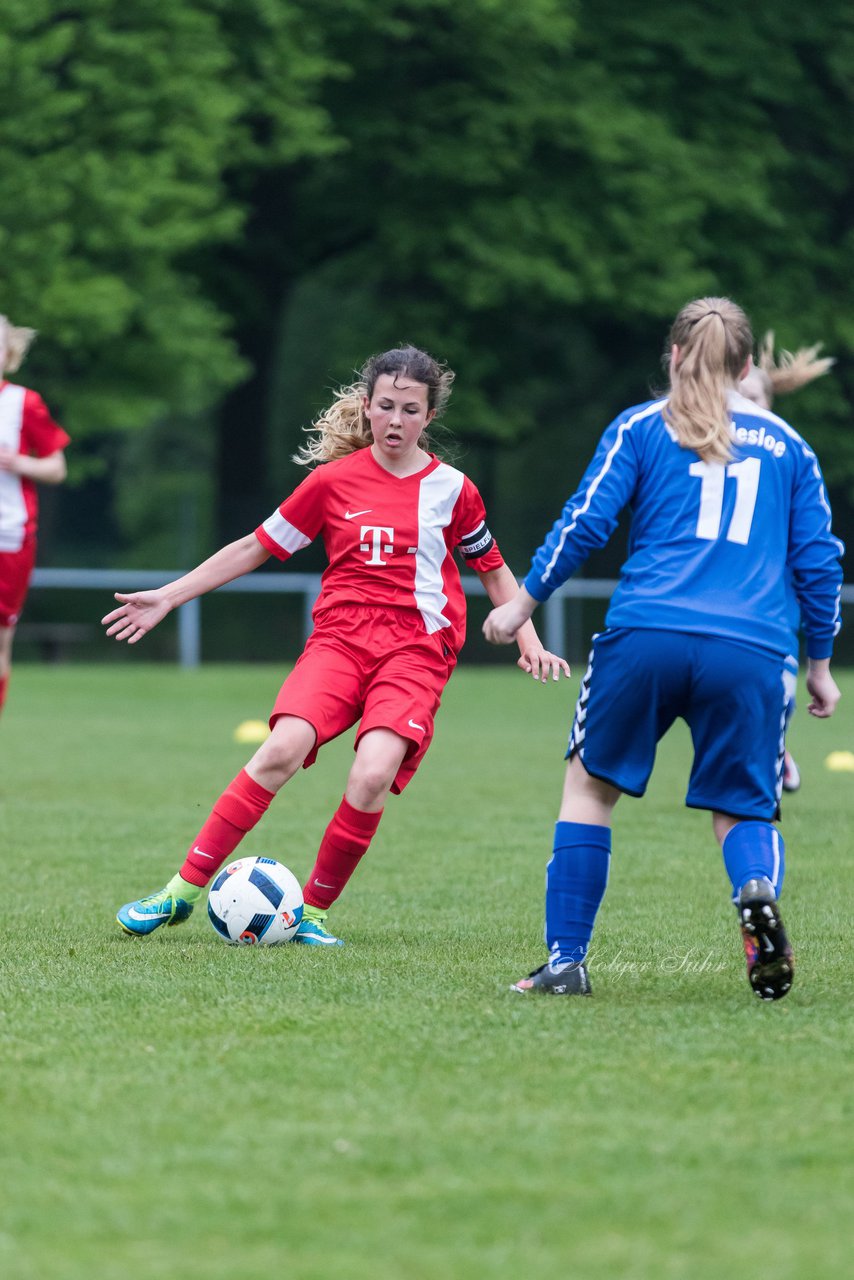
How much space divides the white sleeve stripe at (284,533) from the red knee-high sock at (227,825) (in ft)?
2.33

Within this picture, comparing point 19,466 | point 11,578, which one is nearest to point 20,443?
point 19,466

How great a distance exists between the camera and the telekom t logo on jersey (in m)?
5.90

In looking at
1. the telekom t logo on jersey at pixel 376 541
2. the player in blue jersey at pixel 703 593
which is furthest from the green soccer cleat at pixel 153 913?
the player in blue jersey at pixel 703 593

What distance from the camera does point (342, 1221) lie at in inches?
116

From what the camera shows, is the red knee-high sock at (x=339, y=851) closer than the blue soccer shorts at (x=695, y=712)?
No

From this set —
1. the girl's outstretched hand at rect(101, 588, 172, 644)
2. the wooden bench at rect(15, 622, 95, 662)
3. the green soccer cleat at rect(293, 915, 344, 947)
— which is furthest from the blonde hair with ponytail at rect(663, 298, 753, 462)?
the wooden bench at rect(15, 622, 95, 662)

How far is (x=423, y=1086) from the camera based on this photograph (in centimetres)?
378

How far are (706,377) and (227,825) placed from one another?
2.04m

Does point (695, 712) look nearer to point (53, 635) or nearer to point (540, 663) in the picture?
point (540, 663)

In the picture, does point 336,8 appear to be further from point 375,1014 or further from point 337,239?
point 375,1014

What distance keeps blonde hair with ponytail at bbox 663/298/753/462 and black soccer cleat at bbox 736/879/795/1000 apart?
1.03 metres

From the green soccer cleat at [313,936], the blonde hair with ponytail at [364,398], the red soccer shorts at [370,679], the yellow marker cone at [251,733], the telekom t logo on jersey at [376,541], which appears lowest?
the yellow marker cone at [251,733]

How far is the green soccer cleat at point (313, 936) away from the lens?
18.7 feet

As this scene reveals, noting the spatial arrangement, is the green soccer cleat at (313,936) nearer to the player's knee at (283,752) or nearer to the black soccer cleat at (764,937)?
the player's knee at (283,752)
